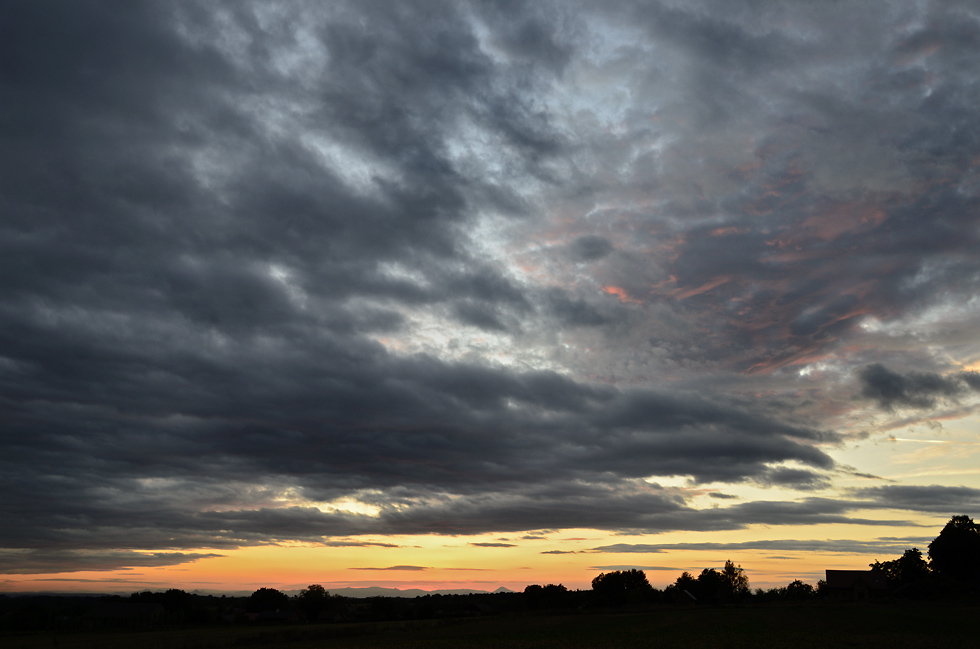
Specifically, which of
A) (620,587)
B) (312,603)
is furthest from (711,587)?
(312,603)

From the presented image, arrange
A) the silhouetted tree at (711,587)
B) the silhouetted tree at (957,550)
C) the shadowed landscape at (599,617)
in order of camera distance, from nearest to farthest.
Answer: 1. the shadowed landscape at (599,617)
2. the silhouetted tree at (957,550)
3. the silhouetted tree at (711,587)

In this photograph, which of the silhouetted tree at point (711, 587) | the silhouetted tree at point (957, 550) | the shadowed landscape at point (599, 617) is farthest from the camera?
the silhouetted tree at point (711, 587)

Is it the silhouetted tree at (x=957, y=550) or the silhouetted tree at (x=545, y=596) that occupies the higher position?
the silhouetted tree at (x=957, y=550)

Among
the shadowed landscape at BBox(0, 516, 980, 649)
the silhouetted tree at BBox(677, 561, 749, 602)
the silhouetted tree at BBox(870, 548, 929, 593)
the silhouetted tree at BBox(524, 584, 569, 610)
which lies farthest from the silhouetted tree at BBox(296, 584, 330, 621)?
the silhouetted tree at BBox(870, 548, 929, 593)

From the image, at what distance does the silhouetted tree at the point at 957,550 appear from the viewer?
116 m

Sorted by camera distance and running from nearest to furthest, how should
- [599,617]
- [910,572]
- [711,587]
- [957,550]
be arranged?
[599,617] < [957,550] < [910,572] < [711,587]

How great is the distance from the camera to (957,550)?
119 metres

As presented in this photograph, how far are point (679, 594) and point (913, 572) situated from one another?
5521cm

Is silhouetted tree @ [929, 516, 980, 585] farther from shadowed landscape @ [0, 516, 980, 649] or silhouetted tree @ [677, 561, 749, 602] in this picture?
silhouetted tree @ [677, 561, 749, 602]

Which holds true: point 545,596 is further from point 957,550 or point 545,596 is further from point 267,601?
point 957,550

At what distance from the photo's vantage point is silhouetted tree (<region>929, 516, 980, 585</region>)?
116 m

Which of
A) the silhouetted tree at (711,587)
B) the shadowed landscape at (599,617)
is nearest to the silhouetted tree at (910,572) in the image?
the shadowed landscape at (599,617)

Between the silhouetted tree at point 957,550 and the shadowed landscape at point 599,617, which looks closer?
the shadowed landscape at point 599,617

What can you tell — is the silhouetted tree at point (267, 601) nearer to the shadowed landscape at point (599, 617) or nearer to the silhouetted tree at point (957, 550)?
the shadowed landscape at point (599, 617)
